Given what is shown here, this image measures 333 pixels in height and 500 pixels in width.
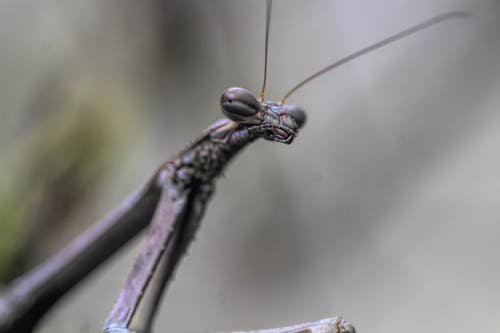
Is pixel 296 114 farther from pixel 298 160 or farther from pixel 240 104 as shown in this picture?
pixel 298 160

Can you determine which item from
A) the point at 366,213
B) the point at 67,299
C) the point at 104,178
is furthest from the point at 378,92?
the point at 67,299

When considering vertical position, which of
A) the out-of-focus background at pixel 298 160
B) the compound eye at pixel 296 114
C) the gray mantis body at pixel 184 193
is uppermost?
the out-of-focus background at pixel 298 160

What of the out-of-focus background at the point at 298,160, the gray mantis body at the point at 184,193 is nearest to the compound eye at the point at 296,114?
the gray mantis body at the point at 184,193

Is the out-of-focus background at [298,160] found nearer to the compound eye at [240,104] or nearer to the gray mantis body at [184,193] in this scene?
the gray mantis body at [184,193]

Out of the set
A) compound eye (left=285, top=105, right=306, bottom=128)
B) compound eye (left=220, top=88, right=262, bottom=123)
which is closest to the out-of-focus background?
compound eye (left=285, top=105, right=306, bottom=128)

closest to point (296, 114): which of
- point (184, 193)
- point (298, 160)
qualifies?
point (184, 193)

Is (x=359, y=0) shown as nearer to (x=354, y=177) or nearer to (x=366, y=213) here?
(x=354, y=177)
